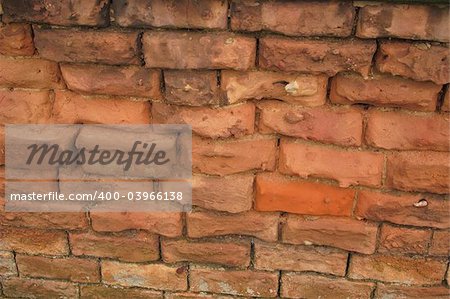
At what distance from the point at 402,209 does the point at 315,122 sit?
0.38 meters

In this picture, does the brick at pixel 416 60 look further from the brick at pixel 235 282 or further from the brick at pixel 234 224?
the brick at pixel 235 282

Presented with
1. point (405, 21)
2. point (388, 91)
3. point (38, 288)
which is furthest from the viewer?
point (38, 288)

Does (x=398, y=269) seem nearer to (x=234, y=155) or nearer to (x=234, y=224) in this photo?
(x=234, y=224)

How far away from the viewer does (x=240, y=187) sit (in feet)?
5.08

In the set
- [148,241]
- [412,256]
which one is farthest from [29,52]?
[412,256]

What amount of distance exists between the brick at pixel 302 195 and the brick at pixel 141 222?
0.29 m

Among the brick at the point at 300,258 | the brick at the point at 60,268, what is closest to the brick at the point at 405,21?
the brick at the point at 300,258

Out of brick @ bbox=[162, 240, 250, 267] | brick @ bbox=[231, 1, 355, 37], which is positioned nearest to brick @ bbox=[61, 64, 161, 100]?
brick @ bbox=[231, 1, 355, 37]

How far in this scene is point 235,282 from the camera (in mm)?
1719

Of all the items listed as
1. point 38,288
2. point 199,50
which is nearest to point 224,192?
point 199,50

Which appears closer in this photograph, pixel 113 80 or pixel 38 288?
pixel 113 80

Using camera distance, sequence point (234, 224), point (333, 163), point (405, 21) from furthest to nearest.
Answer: point (234, 224) < point (333, 163) < point (405, 21)

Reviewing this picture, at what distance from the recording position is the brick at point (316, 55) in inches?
52.1

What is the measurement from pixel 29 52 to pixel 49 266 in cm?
75
